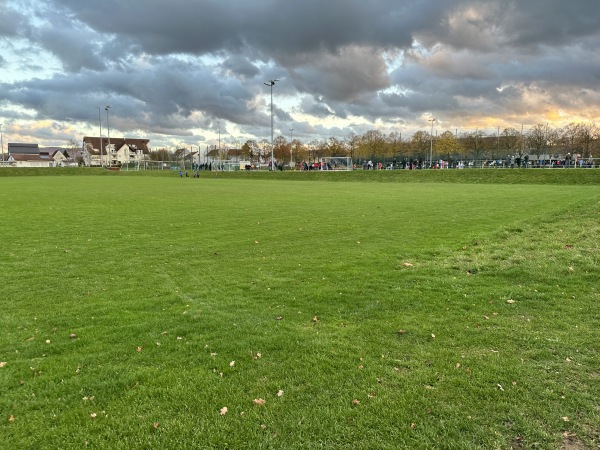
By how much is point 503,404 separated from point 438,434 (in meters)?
0.87

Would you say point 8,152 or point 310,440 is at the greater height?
point 8,152

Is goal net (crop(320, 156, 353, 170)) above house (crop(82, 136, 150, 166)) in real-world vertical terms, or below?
below

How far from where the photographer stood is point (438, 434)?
375cm

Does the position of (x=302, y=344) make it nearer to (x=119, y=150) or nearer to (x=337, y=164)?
(x=337, y=164)

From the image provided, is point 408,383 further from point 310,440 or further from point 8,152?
point 8,152

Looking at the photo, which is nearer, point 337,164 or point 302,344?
point 302,344

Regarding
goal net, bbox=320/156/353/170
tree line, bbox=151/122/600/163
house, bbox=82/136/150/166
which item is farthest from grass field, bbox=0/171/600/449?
house, bbox=82/136/150/166

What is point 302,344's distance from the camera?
5.60 metres

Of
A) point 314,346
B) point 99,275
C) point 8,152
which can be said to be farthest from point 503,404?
point 8,152

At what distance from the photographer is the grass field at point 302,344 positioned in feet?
12.7

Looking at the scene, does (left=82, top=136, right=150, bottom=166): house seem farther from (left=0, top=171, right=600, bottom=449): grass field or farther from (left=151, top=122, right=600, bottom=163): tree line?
(left=0, top=171, right=600, bottom=449): grass field

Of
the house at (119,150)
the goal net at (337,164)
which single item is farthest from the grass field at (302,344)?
the house at (119,150)

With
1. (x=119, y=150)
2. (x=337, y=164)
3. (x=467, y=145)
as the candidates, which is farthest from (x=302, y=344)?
(x=119, y=150)

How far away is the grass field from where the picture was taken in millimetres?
3861
